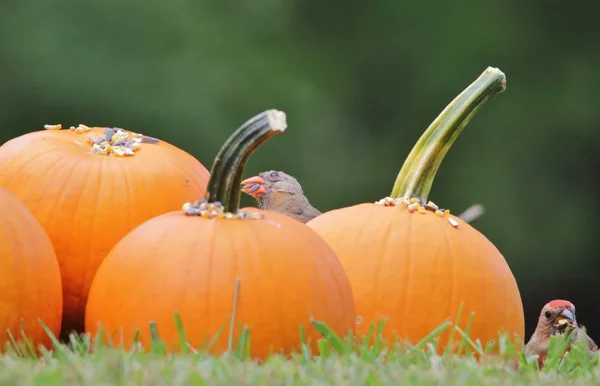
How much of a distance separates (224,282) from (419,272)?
596 millimetres

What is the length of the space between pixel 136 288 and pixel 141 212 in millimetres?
382

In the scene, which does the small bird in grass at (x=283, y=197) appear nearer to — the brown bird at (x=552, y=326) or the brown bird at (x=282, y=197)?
the brown bird at (x=282, y=197)

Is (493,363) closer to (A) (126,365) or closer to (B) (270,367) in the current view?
(B) (270,367)

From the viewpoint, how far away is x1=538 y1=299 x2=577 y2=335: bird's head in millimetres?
3105

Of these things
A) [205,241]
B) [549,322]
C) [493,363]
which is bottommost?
[549,322]

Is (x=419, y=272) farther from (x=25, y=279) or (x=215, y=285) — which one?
(x=25, y=279)

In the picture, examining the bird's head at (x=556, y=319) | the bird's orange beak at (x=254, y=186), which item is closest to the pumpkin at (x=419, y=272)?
the bird's head at (x=556, y=319)

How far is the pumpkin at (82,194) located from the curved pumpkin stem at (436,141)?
55cm

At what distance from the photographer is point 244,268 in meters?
2.07

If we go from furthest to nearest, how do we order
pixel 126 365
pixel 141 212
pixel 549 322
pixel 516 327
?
1. pixel 549 322
2. pixel 516 327
3. pixel 141 212
4. pixel 126 365

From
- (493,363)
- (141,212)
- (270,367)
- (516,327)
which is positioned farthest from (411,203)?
(270,367)

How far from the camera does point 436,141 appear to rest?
8.95 ft

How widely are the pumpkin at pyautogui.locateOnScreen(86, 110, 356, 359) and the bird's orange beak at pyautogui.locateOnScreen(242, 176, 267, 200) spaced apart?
1.36m

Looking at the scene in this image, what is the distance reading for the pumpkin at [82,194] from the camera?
2.37 m
